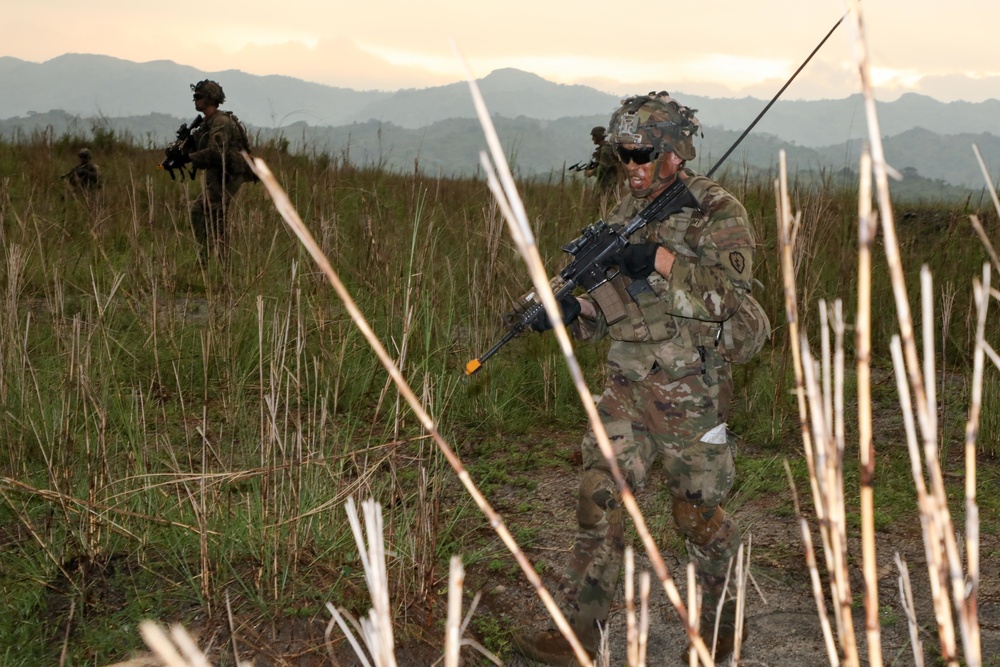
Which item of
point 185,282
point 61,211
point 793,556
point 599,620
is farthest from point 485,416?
point 61,211

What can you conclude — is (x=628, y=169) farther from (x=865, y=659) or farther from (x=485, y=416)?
(x=485, y=416)

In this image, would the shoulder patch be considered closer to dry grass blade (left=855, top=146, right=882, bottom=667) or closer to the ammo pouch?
the ammo pouch

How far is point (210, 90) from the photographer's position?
27.1ft

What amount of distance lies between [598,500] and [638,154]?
1.02 metres

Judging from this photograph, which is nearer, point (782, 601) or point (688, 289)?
point (688, 289)

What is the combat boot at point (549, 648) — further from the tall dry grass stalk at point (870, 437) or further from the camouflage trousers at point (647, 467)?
the tall dry grass stalk at point (870, 437)

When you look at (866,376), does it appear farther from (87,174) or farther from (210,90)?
(87,174)

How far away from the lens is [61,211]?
7.88m

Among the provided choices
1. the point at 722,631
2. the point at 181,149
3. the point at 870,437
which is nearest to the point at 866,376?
the point at 870,437

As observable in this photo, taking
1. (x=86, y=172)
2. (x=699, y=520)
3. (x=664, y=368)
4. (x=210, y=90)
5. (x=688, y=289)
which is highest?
(x=210, y=90)

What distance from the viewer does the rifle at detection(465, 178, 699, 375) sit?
296cm

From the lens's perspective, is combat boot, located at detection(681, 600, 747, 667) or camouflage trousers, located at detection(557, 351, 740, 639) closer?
camouflage trousers, located at detection(557, 351, 740, 639)

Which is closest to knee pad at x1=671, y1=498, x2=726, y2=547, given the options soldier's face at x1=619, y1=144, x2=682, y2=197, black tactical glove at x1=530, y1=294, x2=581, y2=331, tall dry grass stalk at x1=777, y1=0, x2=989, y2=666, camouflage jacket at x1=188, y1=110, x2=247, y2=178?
black tactical glove at x1=530, y1=294, x2=581, y2=331

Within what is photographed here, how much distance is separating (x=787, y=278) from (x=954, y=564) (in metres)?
0.32
